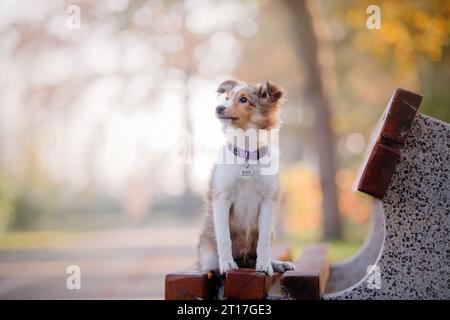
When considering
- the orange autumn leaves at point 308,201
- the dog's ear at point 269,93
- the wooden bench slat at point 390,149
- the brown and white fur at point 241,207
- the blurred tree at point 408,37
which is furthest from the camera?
the orange autumn leaves at point 308,201

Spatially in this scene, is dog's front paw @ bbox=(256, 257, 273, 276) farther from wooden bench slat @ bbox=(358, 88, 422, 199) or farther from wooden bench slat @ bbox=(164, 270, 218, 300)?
→ wooden bench slat @ bbox=(358, 88, 422, 199)

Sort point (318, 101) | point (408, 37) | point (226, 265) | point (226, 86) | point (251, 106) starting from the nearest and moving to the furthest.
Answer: point (226, 265) < point (251, 106) < point (226, 86) < point (318, 101) < point (408, 37)

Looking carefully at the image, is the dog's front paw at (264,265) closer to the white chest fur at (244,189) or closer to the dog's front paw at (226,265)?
the dog's front paw at (226,265)

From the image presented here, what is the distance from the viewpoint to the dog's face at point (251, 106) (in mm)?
3348

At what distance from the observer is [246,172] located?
314 centimetres

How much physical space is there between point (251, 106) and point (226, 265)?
1023mm

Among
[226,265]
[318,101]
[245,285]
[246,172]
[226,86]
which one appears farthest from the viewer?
[318,101]

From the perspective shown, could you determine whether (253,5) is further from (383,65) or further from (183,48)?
(383,65)

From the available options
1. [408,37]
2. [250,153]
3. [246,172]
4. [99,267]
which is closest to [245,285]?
[246,172]

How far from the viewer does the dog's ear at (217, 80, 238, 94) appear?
368 centimetres

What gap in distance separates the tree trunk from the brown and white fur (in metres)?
7.12

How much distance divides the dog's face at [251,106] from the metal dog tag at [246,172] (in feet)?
1.05

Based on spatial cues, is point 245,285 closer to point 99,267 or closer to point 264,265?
point 264,265

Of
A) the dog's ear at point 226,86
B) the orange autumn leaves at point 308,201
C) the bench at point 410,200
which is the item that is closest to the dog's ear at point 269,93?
the dog's ear at point 226,86
